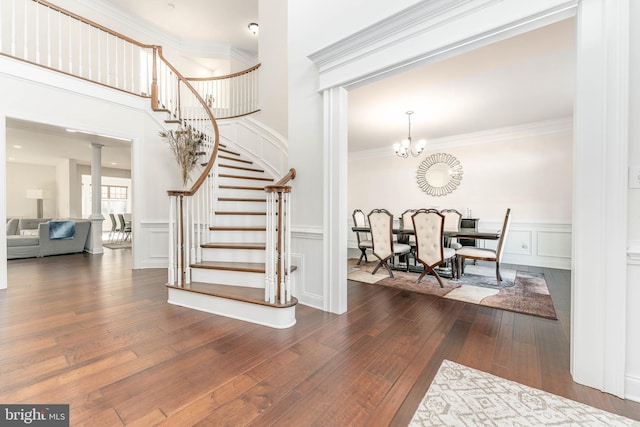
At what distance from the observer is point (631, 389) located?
135cm

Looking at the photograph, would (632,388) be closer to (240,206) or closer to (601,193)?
(601,193)

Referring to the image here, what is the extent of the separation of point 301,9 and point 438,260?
11.3 feet

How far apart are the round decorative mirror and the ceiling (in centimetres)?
55

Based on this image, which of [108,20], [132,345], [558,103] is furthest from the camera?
[108,20]

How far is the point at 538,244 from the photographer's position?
4.85 metres

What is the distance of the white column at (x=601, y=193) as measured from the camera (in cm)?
134

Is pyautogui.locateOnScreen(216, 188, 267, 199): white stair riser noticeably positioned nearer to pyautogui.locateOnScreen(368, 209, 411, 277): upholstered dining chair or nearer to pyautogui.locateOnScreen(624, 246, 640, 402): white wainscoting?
pyautogui.locateOnScreen(368, 209, 411, 277): upholstered dining chair

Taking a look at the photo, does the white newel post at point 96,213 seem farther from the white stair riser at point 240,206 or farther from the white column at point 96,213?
the white stair riser at point 240,206

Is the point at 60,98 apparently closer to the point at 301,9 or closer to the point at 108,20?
Result: the point at 108,20

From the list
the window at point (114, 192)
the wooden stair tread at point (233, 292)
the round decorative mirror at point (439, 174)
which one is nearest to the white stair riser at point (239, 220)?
the wooden stair tread at point (233, 292)

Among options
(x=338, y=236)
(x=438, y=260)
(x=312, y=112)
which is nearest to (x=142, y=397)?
(x=338, y=236)

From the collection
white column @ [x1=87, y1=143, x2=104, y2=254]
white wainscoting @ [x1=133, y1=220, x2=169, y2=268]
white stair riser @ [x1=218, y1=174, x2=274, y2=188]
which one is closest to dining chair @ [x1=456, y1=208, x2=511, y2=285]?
white stair riser @ [x1=218, y1=174, x2=274, y2=188]

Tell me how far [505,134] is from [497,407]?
18.0 feet

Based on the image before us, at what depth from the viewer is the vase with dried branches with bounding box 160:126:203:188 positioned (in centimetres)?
418
